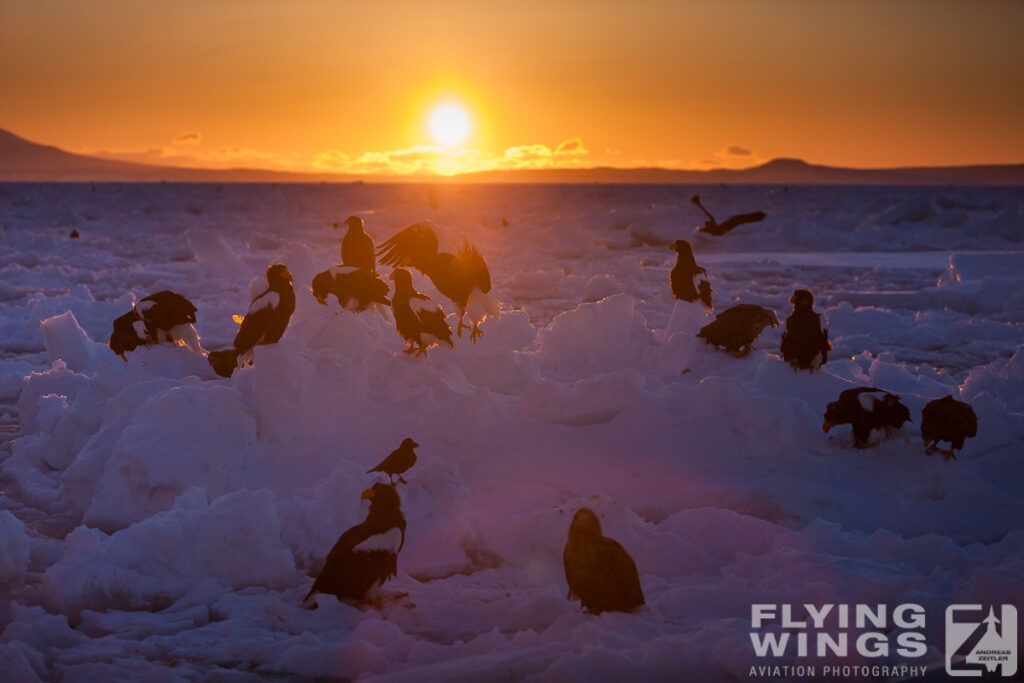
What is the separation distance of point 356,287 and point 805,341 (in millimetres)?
3979

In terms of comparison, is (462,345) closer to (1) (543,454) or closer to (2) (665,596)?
(1) (543,454)

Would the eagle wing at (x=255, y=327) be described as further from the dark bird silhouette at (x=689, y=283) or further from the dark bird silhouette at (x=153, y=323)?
the dark bird silhouette at (x=689, y=283)

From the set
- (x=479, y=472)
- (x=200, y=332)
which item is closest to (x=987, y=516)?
(x=479, y=472)

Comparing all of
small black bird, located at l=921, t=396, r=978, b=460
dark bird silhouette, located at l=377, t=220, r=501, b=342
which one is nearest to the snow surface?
small black bird, located at l=921, t=396, r=978, b=460

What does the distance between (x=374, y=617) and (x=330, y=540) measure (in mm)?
920

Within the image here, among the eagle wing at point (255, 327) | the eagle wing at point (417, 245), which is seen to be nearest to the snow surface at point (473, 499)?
the eagle wing at point (255, 327)

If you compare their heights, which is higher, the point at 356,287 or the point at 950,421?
the point at 356,287

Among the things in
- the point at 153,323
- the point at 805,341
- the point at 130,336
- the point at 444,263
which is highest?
the point at 444,263

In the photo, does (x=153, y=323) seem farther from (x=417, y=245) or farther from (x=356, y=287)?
(x=417, y=245)

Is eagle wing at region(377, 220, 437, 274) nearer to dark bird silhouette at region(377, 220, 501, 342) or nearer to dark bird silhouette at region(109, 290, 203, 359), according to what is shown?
dark bird silhouette at region(377, 220, 501, 342)

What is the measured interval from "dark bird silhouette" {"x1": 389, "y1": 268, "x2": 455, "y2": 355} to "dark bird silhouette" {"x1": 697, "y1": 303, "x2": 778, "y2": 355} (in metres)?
2.66

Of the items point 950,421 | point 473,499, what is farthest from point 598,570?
point 950,421

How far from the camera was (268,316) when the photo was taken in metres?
7.61

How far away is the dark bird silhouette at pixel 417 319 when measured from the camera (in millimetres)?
7312
